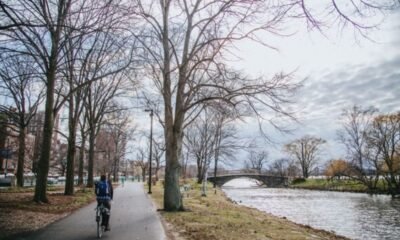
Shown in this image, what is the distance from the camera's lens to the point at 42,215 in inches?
670

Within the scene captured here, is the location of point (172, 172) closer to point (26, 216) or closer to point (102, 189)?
point (26, 216)

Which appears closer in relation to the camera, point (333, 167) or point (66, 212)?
point (66, 212)

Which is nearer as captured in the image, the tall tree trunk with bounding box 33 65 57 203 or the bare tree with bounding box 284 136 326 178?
the tall tree trunk with bounding box 33 65 57 203

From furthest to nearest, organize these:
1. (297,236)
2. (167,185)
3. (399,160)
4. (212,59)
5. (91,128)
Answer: (399,160), (91,128), (167,185), (212,59), (297,236)

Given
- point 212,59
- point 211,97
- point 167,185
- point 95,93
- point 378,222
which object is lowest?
point 378,222

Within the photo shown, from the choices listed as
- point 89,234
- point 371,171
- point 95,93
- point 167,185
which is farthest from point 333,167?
point 89,234

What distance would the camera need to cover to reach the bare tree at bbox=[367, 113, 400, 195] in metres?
60.3

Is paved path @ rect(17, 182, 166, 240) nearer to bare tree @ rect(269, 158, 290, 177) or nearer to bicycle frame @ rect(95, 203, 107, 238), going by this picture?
bicycle frame @ rect(95, 203, 107, 238)

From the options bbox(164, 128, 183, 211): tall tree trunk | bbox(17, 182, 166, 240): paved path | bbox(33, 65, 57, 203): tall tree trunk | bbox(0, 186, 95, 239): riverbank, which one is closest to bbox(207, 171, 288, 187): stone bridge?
bbox(33, 65, 57, 203): tall tree trunk

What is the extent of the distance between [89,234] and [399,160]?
58374 millimetres

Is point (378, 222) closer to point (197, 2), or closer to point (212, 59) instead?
point (212, 59)

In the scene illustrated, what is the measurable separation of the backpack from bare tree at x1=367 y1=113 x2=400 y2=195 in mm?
54589

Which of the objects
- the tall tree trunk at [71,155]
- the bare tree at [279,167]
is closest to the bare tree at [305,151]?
the bare tree at [279,167]

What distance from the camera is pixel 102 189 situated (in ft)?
42.7
